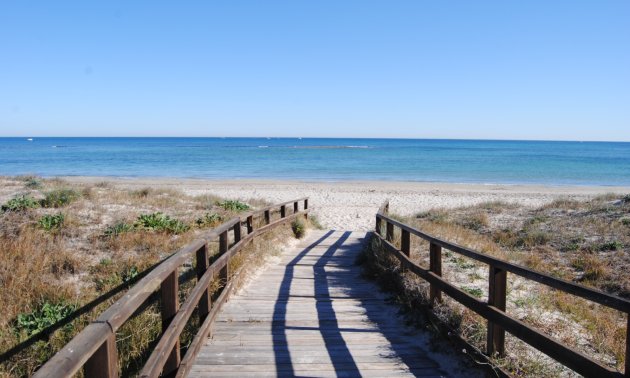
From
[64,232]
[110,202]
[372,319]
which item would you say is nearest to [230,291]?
[372,319]

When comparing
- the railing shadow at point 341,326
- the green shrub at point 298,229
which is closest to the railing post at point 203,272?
the railing shadow at point 341,326

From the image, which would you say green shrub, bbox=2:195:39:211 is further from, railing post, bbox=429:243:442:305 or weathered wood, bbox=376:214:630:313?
weathered wood, bbox=376:214:630:313

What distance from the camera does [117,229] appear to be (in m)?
10.2

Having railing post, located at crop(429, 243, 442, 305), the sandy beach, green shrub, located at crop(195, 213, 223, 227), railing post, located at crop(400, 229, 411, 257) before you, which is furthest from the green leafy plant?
the sandy beach

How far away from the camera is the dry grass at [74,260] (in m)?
5.36

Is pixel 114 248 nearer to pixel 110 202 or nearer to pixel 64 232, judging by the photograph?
pixel 64 232

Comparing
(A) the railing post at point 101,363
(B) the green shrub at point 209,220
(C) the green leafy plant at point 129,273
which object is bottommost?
(C) the green leafy plant at point 129,273

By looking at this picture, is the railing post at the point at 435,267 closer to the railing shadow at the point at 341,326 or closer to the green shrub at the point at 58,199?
the railing shadow at the point at 341,326

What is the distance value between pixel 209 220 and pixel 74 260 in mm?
3605

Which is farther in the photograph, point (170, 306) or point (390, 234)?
point (390, 234)

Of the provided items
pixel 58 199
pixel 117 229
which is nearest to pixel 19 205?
pixel 58 199

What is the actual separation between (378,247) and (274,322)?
12.0 ft

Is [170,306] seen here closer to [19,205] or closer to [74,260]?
[74,260]

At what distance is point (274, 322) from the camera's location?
595 cm
